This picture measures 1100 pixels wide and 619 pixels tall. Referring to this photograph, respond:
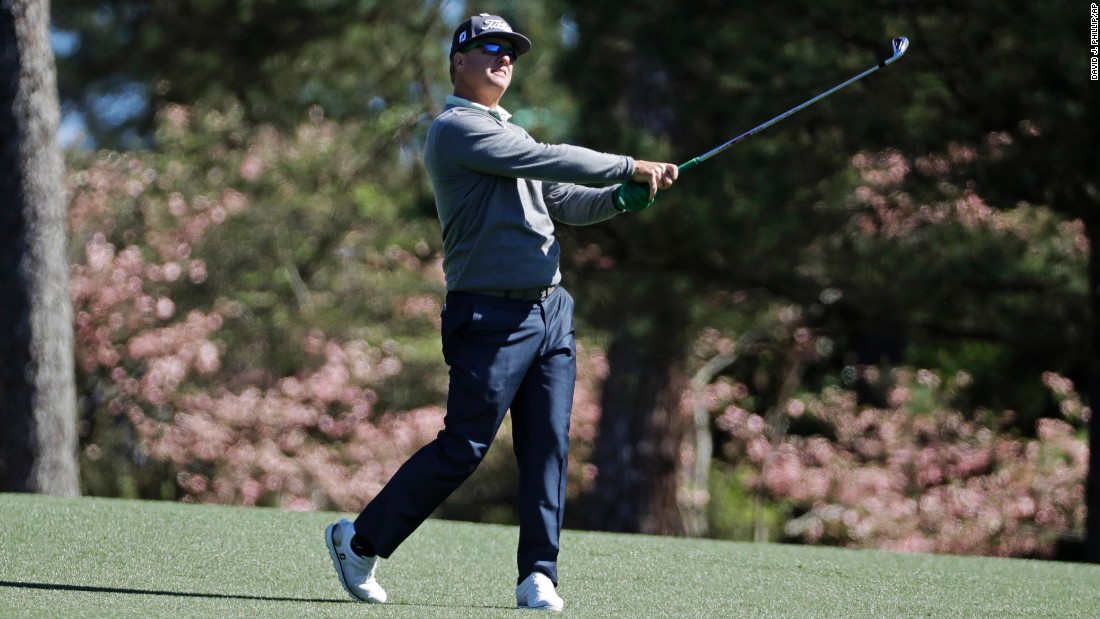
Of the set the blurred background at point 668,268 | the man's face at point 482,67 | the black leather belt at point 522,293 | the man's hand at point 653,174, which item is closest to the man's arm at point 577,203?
the man's hand at point 653,174

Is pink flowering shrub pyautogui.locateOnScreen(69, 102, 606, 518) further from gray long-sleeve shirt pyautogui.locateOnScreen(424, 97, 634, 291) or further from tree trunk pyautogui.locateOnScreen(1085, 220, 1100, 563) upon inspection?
gray long-sleeve shirt pyautogui.locateOnScreen(424, 97, 634, 291)

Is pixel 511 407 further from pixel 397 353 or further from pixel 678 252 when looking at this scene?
pixel 397 353

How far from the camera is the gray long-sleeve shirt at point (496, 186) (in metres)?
4.02

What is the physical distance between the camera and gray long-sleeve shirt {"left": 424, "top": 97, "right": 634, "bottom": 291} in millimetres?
4020

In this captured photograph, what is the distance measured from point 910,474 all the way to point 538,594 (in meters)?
9.77

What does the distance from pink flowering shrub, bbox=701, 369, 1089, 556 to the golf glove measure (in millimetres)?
8932

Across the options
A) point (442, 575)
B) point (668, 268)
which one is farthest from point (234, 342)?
point (442, 575)

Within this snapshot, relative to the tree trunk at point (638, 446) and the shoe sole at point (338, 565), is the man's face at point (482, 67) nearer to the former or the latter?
the shoe sole at point (338, 565)

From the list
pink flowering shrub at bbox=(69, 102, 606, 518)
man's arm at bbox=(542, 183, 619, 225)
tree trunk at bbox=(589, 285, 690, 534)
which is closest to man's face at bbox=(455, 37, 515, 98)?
man's arm at bbox=(542, 183, 619, 225)

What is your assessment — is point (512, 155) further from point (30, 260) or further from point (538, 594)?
point (30, 260)

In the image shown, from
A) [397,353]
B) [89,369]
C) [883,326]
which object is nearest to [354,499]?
[397,353]

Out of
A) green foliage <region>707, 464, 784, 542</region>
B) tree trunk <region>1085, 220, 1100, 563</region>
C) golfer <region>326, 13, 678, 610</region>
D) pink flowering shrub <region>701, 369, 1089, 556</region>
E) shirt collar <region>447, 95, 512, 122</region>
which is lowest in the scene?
green foliage <region>707, 464, 784, 542</region>

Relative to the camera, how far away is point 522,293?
163 inches

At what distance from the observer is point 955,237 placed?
9.29m
